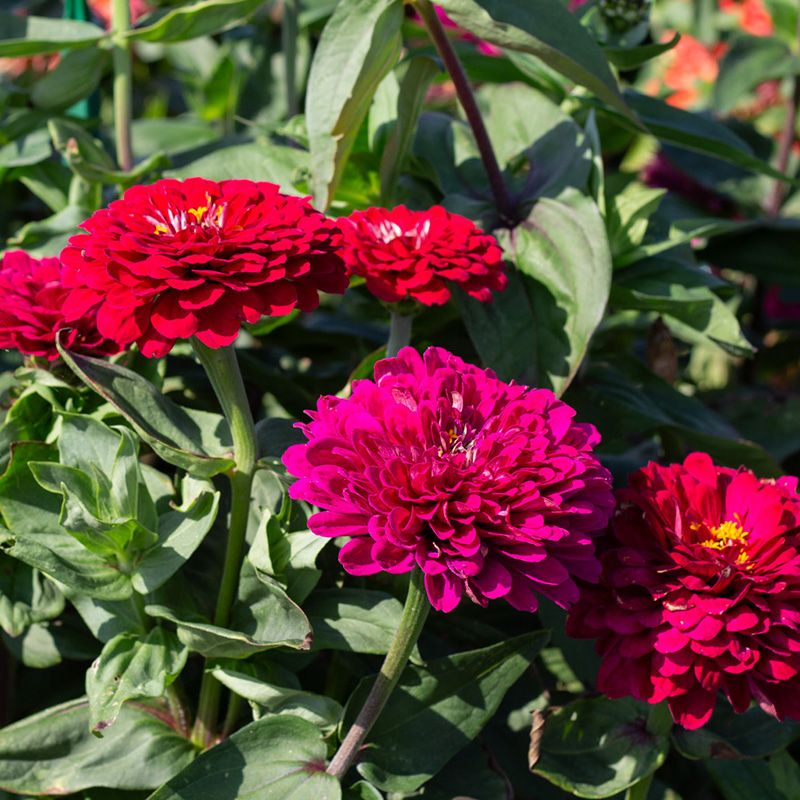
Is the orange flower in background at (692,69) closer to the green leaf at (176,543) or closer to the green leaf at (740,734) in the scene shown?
the green leaf at (740,734)

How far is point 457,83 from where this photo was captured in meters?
0.98

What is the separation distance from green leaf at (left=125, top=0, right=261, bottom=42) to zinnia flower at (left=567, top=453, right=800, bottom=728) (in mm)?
601

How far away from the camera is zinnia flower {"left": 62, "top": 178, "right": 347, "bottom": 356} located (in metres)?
0.67

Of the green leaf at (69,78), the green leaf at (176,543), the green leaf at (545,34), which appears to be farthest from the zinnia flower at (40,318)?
the green leaf at (69,78)

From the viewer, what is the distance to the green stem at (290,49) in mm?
1398

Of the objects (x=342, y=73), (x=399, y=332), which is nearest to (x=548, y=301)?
(x=399, y=332)

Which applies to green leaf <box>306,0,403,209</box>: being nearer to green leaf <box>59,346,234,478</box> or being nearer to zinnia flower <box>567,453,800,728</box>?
green leaf <box>59,346,234,478</box>

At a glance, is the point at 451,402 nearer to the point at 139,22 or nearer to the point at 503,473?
the point at 503,473

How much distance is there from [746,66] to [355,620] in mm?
1016

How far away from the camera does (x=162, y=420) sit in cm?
80

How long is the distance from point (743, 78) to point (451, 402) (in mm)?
983

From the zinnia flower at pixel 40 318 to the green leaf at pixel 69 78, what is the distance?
0.47 m

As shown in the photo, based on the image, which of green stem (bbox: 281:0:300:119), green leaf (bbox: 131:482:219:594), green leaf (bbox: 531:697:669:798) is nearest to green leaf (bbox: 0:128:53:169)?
green stem (bbox: 281:0:300:119)

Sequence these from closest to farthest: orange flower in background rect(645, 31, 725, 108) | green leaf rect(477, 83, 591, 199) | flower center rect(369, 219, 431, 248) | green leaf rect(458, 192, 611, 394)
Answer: flower center rect(369, 219, 431, 248) → green leaf rect(458, 192, 611, 394) → green leaf rect(477, 83, 591, 199) → orange flower in background rect(645, 31, 725, 108)
